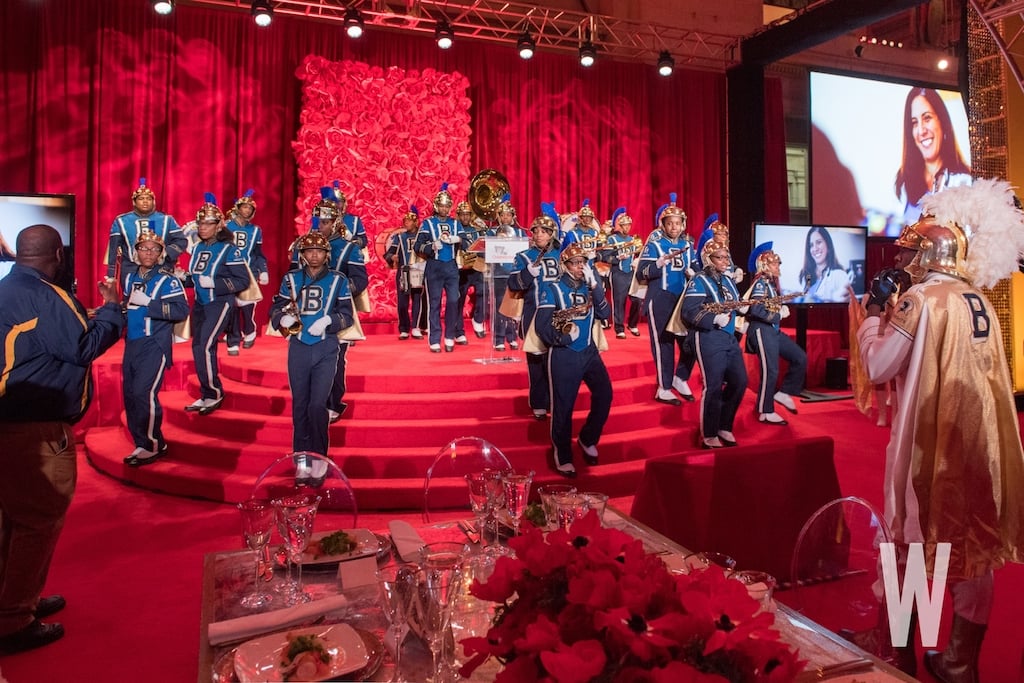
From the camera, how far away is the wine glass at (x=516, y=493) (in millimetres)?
2125

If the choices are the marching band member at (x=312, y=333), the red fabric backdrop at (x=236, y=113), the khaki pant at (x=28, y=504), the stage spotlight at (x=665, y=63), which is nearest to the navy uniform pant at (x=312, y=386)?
the marching band member at (x=312, y=333)

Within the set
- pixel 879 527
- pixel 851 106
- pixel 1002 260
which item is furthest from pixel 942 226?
pixel 851 106

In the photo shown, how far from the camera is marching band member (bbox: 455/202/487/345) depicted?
881cm

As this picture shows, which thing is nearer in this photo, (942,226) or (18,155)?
(942,226)

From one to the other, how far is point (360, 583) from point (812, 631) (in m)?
1.12

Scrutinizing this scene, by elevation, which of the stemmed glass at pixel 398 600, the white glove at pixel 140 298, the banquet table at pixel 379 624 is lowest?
the banquet table at pixel 379 624

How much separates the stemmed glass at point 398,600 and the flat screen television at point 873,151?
1353cm

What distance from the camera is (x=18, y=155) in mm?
9539

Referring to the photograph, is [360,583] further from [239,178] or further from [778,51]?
[778,51]

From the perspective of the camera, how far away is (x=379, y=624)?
5.81 feet

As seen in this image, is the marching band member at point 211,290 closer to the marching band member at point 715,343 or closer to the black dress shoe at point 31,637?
the black dress shoe at point 31,637

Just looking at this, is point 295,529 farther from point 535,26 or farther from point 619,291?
point 535,26

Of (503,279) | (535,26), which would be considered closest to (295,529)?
(503,279)

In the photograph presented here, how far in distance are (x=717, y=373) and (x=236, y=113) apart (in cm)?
789
